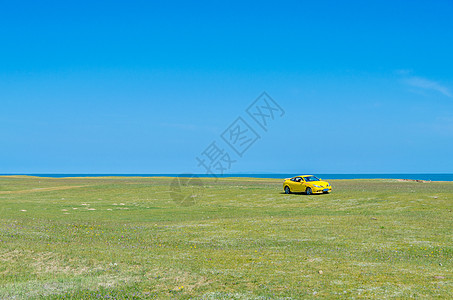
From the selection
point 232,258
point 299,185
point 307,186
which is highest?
point 299,185

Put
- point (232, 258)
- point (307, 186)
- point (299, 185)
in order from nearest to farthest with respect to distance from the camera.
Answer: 1. point (232, 258)
2. point (307, 186)
3. point (299, 185)

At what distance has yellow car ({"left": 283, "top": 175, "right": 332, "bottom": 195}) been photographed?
48.2 m

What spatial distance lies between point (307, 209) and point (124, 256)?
22879 mm

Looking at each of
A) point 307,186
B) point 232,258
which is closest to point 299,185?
point 307,186

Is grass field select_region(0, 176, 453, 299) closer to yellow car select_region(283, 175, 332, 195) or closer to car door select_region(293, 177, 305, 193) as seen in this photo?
yellow car select_region(283, 175, 332, 195)

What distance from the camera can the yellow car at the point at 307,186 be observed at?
158 ft

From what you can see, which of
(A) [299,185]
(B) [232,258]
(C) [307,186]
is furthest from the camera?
(A) [299,185]

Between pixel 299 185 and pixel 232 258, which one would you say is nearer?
pixel 232 258

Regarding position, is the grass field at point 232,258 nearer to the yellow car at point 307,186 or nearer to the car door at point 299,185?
the yellow car at point 307,186

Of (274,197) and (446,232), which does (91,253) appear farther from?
(274,197)

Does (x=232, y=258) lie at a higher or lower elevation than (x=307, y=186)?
lower

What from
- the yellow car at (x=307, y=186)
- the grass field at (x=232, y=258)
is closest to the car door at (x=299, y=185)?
the yellow car at (x=307, y=186)

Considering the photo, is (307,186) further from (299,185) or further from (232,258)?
(232,258)

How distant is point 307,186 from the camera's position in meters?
48.5
